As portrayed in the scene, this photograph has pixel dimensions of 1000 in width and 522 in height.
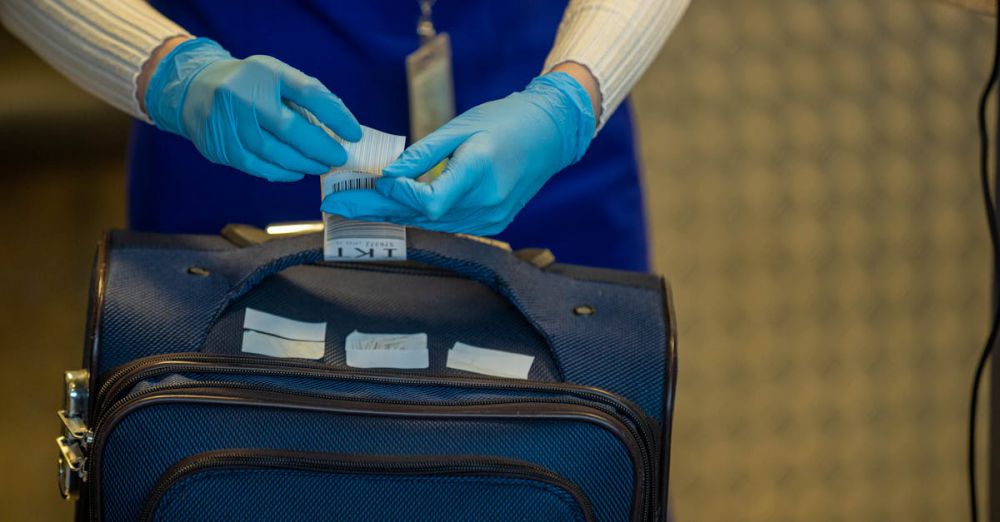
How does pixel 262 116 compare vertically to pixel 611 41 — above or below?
below

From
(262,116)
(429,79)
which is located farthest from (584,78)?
(262,116)

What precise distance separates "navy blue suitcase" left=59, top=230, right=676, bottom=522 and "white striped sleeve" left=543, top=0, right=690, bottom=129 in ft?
0.56

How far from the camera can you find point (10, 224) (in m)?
2.13

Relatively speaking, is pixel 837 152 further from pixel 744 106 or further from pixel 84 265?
pixel 84 265

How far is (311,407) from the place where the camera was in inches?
28.6

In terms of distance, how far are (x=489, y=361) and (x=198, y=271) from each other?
0.73 feet

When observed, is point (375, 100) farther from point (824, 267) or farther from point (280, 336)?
point (824, 267)

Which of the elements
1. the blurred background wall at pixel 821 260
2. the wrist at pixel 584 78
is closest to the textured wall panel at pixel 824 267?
the blurred background wall at pixel 821 260

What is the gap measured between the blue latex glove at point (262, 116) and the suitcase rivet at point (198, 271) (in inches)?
3.2

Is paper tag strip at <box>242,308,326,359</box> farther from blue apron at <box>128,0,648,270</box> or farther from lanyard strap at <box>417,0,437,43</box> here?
lanyard strap at <box>417,0,437,43</box>

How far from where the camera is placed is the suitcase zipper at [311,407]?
72cm

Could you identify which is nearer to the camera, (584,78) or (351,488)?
(351,488)

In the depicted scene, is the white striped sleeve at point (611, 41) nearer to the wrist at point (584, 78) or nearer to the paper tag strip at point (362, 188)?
the wrist at point (584, 78)

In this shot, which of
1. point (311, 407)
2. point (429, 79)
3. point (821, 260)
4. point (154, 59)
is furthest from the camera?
point (821, 260)
